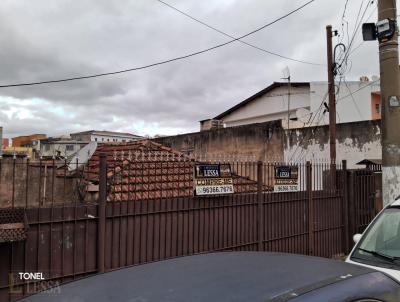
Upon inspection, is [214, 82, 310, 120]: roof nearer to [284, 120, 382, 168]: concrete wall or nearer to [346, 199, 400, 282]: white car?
[284, 120, 382, 168]: concrete wall

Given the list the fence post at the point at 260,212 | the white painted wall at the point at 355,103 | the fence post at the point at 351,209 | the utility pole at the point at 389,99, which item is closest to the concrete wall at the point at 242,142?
the fence post at the point at 351,209

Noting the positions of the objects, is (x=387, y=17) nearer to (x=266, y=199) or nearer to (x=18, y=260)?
(x=266, y=199)

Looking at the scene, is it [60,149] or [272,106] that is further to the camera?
[272,106]

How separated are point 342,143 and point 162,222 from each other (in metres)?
11.1

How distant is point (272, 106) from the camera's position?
30703 millimetres

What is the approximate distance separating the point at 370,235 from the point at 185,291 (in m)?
3.28

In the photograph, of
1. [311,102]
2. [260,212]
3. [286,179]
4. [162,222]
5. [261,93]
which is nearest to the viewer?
[162,222]

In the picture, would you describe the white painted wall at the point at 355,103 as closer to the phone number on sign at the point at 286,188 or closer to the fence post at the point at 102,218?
the phone number on sign at the point at 286,188

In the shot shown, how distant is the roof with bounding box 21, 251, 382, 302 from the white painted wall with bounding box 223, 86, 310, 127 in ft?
84.3

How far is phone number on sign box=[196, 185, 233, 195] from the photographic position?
679 centimetres

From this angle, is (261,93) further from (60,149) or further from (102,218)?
(102,218)

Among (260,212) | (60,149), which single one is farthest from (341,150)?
(60,149)

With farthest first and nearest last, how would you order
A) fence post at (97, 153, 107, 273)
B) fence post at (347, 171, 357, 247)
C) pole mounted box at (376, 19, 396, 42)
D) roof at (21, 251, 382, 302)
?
fence post at (347, 171, 357, 247) < pole mounted box at (376, 19, 396, 42) < fence post at (97, 153, 107, 273) < roof at (21, 251, 382, 302)

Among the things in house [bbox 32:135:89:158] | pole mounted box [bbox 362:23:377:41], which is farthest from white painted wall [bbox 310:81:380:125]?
pole mounted box [bbox 362:23:377:41]
